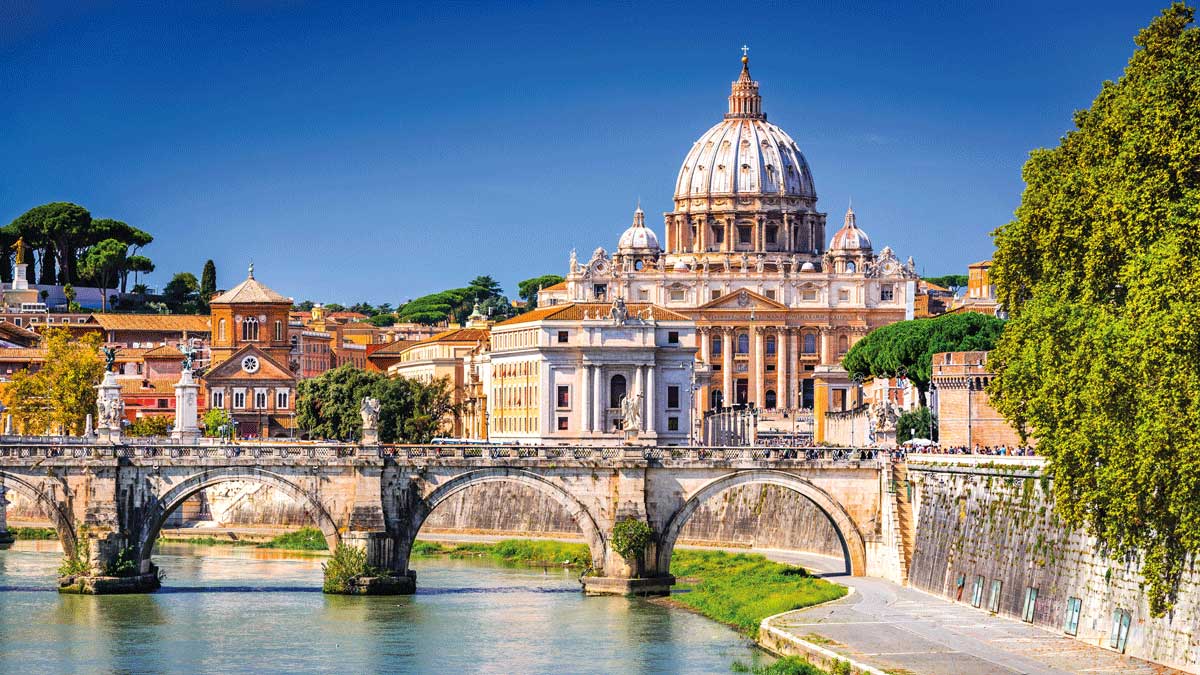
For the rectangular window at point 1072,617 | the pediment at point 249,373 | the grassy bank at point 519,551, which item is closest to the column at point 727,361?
the pediment at point 249,373

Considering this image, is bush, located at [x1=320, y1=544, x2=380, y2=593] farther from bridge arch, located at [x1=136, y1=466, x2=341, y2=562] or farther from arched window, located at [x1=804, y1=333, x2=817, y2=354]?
arched window, located at [x1=804, y1=333, x2=817, y2=354]

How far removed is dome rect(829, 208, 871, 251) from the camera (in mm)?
168125

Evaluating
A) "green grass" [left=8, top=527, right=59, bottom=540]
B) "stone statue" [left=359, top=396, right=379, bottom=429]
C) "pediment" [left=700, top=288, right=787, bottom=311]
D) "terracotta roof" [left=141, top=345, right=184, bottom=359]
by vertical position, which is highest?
"pediment" [left=700, top=288, right=787, bottom=311]

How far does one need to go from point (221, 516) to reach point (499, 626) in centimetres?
3493

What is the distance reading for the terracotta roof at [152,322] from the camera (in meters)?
147

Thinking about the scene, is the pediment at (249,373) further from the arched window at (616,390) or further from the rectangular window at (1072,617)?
the rectangular window at (1072,617)

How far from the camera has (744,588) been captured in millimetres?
58344

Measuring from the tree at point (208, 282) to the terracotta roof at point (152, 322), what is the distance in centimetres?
1756

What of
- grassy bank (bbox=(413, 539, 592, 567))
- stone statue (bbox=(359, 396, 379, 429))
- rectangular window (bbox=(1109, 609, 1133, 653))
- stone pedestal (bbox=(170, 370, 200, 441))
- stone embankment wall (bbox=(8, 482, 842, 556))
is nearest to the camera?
rectangular window (bbox=(1109, 609, 1133, 653))

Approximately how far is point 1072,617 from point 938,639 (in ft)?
8.52

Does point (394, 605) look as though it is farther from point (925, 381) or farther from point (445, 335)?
point (445, 335)

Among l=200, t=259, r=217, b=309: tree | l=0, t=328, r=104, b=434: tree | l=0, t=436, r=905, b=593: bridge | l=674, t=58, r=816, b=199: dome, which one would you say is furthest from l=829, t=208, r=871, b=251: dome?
l=0, t=436, r=905, b=593: bridge

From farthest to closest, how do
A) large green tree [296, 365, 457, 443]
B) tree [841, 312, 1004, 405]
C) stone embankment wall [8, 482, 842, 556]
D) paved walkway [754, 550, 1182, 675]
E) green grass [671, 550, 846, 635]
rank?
large green tree [296, 365, 457, 443] < tree [841, 312, 1004, 405] < stone embankment wall [8, 482, 842, 556] < green grass [671, 550, 846, 635] < paved walkway [754, 550, 1182, 675]

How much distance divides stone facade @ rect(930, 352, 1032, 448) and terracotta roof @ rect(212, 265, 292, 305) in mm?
66351
